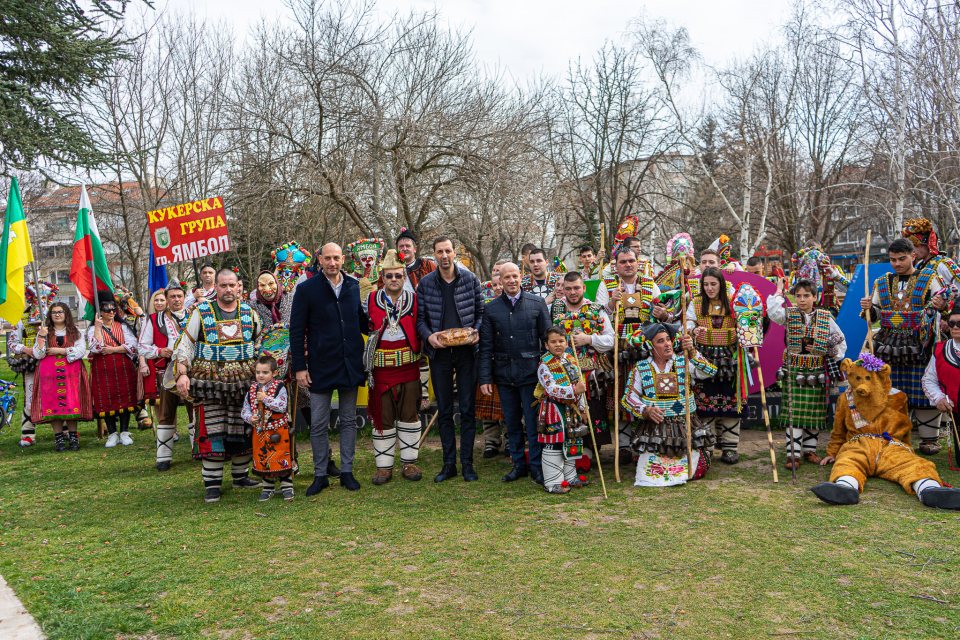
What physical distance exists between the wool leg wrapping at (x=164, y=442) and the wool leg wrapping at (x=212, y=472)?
158cm

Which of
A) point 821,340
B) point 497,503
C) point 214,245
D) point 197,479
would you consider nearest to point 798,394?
point 821,340

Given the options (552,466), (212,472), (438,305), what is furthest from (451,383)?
(212,472)

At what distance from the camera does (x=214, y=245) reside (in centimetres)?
778

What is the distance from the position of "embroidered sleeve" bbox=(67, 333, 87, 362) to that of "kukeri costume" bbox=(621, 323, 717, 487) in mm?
6697

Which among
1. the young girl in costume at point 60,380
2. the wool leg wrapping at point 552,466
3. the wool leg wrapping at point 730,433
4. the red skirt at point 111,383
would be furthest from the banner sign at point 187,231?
the wool leg wrapping at point 730,433

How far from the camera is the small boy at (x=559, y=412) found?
548cm

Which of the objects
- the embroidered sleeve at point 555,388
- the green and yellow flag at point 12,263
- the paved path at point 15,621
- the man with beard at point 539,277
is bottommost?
the paved path at point 15,621

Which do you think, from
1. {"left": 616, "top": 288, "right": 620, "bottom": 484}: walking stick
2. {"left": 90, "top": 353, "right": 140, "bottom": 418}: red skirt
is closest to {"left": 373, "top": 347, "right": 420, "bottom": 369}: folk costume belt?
{"left": 616, "top": 288, "right": 620, "bottom": 484}: walking stick

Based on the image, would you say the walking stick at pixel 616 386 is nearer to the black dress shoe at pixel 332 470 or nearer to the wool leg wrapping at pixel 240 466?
the black dress shoe at pixel 332 470

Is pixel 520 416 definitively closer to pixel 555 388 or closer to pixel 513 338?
pixel 555 388

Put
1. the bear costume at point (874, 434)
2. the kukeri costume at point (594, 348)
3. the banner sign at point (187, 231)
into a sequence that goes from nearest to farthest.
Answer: the bear costume at point (874, 434)
the kukeri costume at point (594, 348)
the banner sign at point (187, 231)

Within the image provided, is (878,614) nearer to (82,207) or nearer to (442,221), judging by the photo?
(82,207)

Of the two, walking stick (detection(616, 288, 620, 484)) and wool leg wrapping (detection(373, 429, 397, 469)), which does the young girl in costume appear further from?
walking stick (detection(616, 288, 620, 484))

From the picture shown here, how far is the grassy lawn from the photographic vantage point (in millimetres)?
3256
